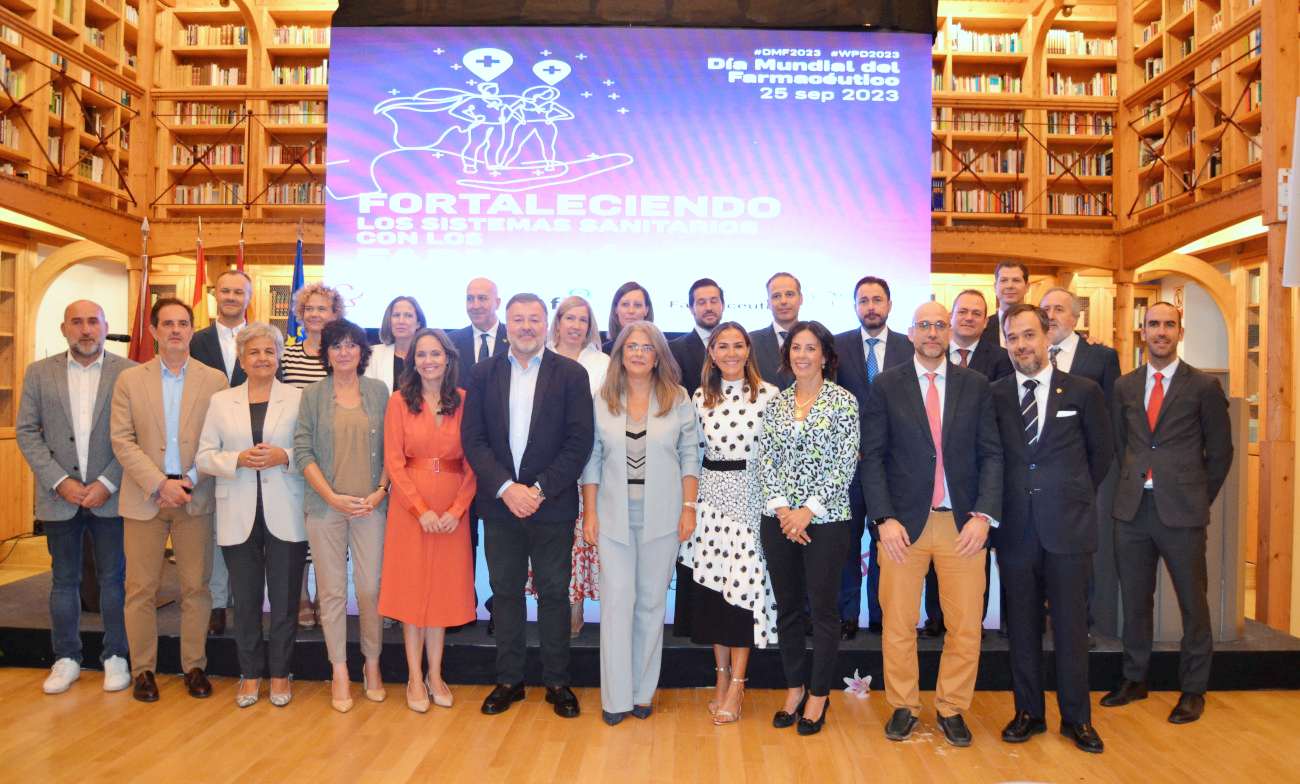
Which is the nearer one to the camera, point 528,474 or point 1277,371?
point 528,474

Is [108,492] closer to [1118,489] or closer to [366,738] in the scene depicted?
[366,738]

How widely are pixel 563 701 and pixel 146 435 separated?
6.71 feet

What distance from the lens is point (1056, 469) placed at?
3.14m

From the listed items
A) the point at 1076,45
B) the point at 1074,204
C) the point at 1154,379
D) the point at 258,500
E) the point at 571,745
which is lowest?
the point at 571,745

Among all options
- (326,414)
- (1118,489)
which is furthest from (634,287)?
(1118,489)

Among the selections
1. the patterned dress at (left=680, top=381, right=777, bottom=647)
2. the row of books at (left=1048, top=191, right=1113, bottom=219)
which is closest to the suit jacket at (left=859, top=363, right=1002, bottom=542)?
the patterned dress at (left=680, top=381, right=777, bottom=647)

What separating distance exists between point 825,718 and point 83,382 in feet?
11.3

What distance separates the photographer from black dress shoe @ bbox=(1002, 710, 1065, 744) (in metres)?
3.25

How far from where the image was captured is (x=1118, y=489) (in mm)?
3797

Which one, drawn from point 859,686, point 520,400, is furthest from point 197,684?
point 859,686

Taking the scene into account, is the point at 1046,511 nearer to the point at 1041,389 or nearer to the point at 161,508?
the point at 1041,389

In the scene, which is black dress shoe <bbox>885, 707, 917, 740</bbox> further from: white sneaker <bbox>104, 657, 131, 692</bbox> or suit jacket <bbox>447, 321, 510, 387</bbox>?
white sneaker <bbox>104, 657, 131, 692</bbox>

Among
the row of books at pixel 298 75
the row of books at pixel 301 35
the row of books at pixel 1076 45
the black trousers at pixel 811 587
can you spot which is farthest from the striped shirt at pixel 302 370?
the row of books at pixel 1076 45

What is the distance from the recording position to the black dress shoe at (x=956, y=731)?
10.5ft
